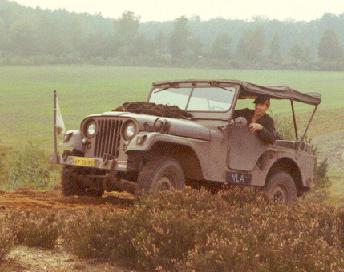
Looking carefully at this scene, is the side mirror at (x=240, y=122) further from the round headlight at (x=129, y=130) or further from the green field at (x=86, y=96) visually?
the green field at (x=86, y=96)

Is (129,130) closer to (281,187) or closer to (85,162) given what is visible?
(85,162)

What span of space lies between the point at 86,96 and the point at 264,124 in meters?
52.6

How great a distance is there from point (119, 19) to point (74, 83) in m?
80.2

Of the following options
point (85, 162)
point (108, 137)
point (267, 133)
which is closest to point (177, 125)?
point (108, 137)

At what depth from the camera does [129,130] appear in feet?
28.3

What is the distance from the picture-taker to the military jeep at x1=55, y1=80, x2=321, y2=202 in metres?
8.59

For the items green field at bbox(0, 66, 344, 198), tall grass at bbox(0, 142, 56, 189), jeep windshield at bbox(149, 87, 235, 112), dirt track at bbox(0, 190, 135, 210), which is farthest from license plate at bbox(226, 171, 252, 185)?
green field at bbox(0, 66, 344, 198)

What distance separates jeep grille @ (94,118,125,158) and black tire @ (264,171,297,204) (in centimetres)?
302

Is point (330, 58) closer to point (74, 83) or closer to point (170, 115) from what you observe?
point (74, 83)

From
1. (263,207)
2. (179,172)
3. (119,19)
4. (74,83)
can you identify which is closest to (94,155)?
(179,172)

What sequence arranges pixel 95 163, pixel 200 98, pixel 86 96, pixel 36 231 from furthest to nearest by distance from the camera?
pixel 86 96 < pixel 200 98 < pixel 95 163 < pixel 36 231

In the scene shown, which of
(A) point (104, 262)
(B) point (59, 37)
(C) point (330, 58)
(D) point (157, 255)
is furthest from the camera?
(B) point (59, 37)

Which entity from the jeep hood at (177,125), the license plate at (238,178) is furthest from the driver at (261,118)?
the jeep hood at (177,125)

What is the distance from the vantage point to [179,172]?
888 centimetres
